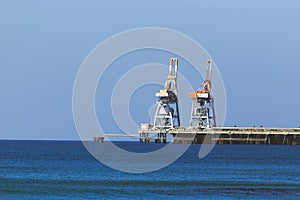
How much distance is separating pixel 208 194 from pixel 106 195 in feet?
27.4

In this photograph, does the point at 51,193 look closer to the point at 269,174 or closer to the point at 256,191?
the point at 256,191

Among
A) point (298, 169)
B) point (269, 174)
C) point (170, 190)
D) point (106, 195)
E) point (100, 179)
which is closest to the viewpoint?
point (106, 195)

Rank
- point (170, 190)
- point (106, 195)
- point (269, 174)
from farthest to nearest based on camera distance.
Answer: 1. point (269, 174)
2. point (170, 190)
3. point (106, 195)

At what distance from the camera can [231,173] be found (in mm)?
106812

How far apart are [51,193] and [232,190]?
15285 mm

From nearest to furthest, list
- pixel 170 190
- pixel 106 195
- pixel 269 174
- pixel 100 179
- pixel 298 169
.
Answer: pixel 106 195
pixel 170 190
pixel 100 179
pixel 269 174
pixel 298 169

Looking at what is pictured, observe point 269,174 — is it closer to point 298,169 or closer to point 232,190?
point 298,169

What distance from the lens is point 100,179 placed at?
9338 centimetres

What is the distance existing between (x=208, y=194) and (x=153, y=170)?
33.4 m

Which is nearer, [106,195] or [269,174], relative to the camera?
[106,195]

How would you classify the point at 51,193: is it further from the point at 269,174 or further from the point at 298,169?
the point at 298,169

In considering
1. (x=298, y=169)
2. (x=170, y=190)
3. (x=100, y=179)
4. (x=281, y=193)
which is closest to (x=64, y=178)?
(x=100, y=179)

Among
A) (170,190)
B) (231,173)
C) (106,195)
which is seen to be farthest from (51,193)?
(231,173)

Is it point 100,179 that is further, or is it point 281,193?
point 100,179
